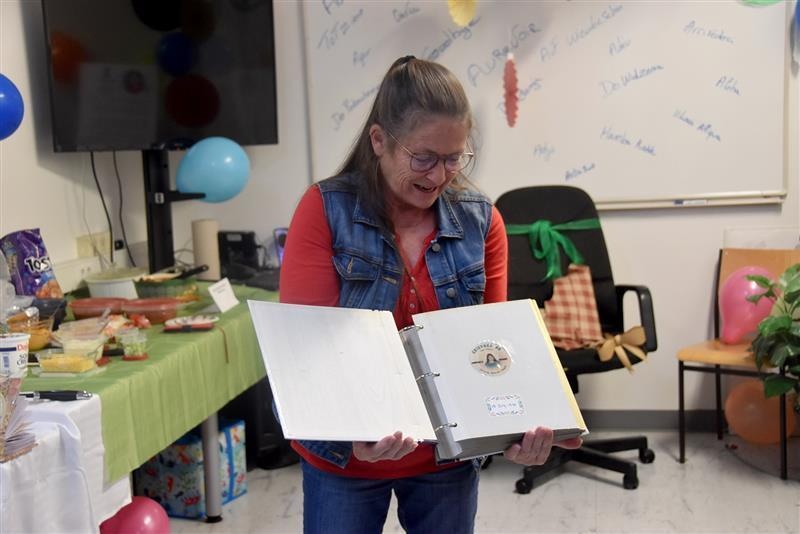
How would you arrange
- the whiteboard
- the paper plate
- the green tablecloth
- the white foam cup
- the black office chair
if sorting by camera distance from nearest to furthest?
the white foam cup, the green tablecloth, the paper plate, the black office chair, the whiteboard

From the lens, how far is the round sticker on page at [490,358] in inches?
54.2

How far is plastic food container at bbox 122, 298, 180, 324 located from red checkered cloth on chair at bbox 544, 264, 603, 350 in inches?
52.8

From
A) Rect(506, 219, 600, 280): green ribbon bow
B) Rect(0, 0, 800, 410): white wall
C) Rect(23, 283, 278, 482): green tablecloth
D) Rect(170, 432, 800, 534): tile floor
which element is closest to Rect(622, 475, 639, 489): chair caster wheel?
Rect(170, 432, 800, 534): tile floor

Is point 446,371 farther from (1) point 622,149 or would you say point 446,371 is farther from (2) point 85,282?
(1) point 622,149

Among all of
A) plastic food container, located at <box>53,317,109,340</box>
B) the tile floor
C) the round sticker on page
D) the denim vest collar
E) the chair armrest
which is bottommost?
the tile floor

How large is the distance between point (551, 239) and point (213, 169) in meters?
1.25

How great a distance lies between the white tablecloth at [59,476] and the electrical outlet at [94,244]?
4.03 feet

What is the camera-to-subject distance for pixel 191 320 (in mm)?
2689

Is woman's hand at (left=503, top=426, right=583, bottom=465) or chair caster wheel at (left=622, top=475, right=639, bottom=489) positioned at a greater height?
woman's hand at (left=503, top=426, right=583, bottom=465)

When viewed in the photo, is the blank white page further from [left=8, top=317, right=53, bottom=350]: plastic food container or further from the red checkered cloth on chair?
the red checkered cloth on chair

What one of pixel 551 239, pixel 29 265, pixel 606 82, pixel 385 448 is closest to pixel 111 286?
pixel 29 265

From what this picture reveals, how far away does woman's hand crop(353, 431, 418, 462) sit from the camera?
4.09ft

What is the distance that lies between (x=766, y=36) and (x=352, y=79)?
1603 mm

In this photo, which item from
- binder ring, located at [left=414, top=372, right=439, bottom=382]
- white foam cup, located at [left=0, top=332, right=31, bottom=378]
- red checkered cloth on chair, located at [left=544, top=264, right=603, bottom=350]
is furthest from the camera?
red checkered cloth on chair, located at [left=544, top=264, right=603, bottom=350]
